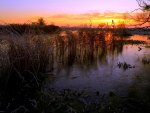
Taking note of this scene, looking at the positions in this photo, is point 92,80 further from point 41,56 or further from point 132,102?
point 132,102

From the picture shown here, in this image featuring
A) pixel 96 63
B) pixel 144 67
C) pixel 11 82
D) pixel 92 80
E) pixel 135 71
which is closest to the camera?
pixel 11 82

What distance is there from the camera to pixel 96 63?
13.2m

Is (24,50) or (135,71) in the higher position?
(24,50)

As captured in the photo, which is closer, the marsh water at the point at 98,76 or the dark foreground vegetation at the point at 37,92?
the dark foreground vegetation at the point at 37,92

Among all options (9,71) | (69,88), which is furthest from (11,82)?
(69,88)

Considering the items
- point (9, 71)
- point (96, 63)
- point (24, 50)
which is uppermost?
point (24, 50)

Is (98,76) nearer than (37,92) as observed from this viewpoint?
No

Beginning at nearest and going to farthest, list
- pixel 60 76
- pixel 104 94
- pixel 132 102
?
pixel 132 102 → pixel 104 94 → pixel 60 76

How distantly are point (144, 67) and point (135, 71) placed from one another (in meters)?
1.11

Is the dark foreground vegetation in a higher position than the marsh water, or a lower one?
higher

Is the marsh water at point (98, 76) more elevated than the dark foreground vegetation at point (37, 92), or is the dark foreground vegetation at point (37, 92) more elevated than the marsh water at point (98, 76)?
the dark foreground vegetation at point (37, 92)

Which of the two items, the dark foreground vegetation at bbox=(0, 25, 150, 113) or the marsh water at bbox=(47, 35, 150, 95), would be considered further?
the marsh water at bbox=(47, 35, 150, 95)

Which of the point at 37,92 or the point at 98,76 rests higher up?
the point at 37,92

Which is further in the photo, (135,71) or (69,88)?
(135,71)
